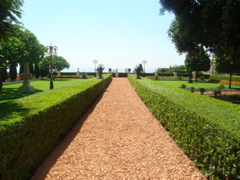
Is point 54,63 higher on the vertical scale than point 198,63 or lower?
higher

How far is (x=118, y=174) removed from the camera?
164 inches

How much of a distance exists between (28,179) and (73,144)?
1970mm

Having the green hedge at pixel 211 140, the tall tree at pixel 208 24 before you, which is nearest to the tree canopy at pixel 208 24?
the tall tree at pixel 208 24

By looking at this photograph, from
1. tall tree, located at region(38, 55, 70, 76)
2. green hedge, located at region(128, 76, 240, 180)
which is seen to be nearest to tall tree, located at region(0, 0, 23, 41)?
green hedge, located at region(128, 76, 240, 180)

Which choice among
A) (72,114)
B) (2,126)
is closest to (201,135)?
(2,126)

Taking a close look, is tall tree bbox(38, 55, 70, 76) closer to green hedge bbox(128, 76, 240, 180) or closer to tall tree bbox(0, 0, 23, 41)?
tall tree bbox(0, 0, 23, 41)

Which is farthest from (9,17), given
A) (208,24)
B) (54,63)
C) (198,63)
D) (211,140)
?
(54,63)

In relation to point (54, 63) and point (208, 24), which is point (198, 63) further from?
point (54, 63)

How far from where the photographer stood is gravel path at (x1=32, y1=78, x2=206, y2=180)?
13.6 feet

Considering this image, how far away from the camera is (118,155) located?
16.7 feet

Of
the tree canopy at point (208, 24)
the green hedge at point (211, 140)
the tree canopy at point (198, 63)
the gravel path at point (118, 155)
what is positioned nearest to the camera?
the green hedge at point (211, 140)

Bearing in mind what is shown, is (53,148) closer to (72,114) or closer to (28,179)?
(28,179)

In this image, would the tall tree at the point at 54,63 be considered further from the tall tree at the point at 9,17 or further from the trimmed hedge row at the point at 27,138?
the trimmed hedge row at the point at 27,138

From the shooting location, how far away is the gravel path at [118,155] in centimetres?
416
